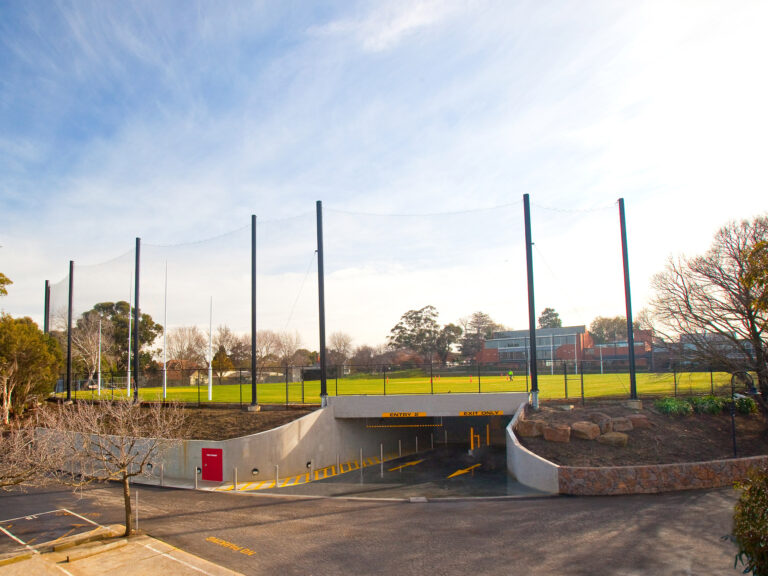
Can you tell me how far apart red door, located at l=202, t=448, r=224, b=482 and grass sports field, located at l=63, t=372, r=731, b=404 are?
21.6ft

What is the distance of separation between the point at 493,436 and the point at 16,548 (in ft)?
76.5

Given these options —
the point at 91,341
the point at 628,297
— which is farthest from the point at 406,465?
the point at 91,341

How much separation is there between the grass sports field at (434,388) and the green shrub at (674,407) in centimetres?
313

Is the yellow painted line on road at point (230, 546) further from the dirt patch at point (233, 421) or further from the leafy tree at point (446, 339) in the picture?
the leafy tree at point (446, 339)

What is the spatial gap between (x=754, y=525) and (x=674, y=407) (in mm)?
16494

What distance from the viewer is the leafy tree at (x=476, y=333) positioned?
79.1 m

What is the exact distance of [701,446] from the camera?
18.5 m

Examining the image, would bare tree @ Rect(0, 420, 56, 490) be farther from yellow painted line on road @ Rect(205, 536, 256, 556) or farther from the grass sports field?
the grass sports field

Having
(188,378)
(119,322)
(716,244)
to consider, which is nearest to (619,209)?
(716,244)

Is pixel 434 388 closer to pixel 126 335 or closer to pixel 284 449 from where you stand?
pixel 284 449

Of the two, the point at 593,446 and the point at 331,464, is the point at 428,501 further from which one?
the point at 331,464

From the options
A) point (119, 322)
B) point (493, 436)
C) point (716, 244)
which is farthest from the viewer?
point (119, 322)

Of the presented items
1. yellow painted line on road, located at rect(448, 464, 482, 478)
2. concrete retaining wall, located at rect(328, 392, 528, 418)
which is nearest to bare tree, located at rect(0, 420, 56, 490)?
concrete retaining wall, located at rect(328, 392, 528, 418)

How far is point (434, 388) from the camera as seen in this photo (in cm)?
→ 3809
